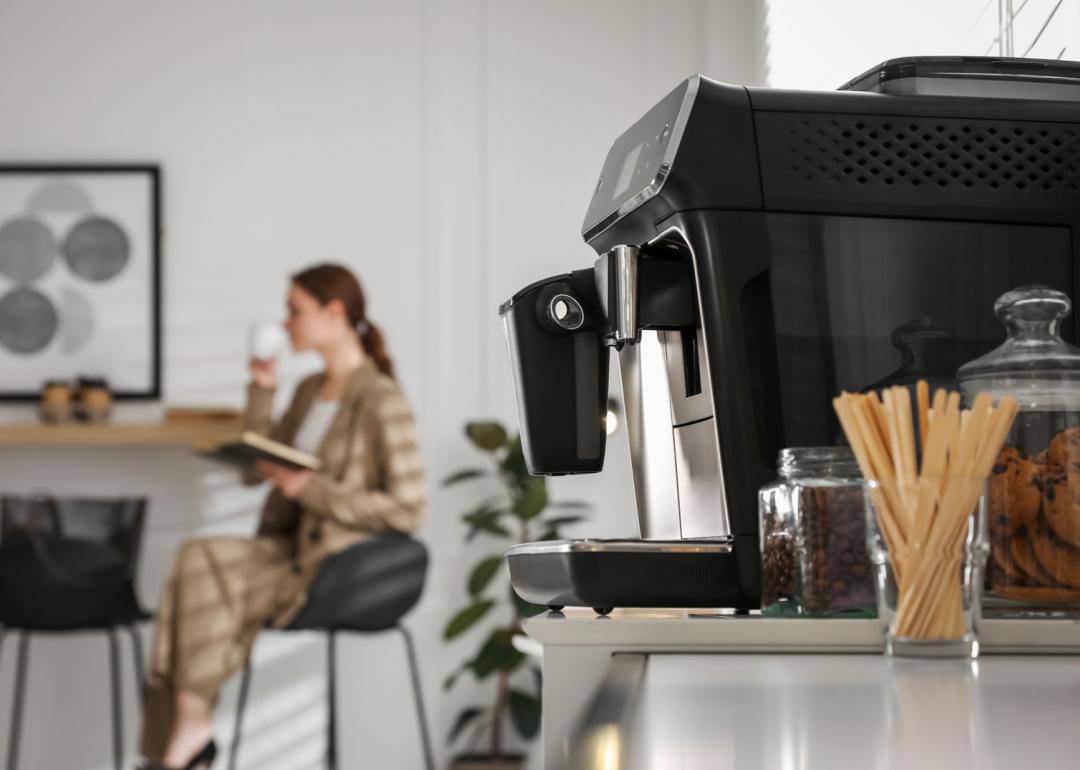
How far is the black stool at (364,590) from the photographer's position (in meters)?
3.20

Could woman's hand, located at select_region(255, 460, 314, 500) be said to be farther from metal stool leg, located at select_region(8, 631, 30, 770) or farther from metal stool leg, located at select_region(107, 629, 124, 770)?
metal stool leg, located at select_region(8, 631, 30, 770)

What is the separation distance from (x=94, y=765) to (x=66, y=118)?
81.3 inches

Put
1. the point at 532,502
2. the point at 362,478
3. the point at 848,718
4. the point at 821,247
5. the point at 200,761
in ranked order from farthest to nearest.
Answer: the point at 532,502 → the point at 362,478 → the point at 200,761 → the point at 821,247 → the point at 848,718

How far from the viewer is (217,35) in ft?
13.4

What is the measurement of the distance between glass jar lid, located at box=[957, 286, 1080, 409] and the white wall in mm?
3131

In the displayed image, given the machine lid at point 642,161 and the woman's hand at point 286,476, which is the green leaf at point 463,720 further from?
the machine lid at point 642,161

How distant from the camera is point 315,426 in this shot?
140 inches

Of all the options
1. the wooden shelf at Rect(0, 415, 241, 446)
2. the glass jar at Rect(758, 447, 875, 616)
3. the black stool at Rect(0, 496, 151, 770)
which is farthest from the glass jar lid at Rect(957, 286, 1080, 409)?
the wooden shelf at Rect(0, 415, 241, 446)

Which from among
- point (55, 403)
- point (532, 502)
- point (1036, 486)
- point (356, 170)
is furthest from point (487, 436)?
point (1036, 486)

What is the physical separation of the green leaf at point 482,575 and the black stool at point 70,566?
0.91 metres

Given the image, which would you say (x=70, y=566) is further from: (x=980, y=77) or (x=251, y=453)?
(x=980, y=77)

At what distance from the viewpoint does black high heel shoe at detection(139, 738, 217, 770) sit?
10.3ft

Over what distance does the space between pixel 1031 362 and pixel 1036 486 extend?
8 cm

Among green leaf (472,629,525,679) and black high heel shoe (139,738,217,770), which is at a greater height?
green leaf (472,629,525,679)
